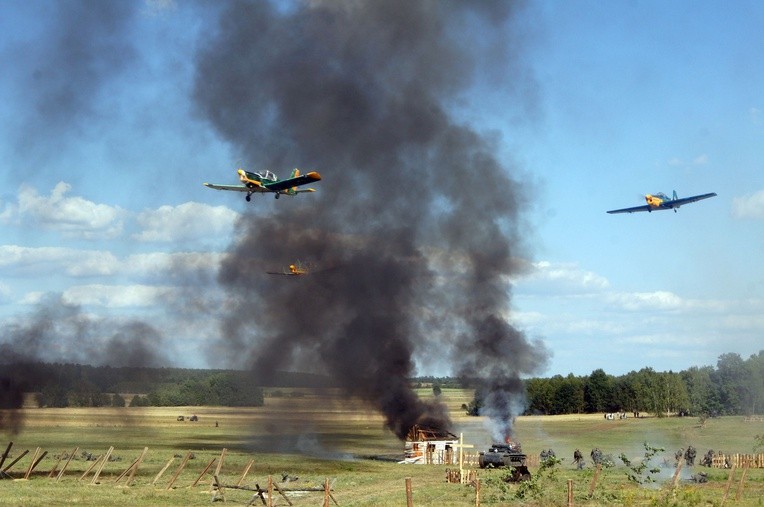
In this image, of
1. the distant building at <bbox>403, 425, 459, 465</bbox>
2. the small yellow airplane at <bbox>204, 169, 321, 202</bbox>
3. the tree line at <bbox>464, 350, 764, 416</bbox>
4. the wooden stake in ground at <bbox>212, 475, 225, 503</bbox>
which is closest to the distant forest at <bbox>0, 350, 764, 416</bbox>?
the tree line at <bbox>464, 350, 764, 416</bbox>

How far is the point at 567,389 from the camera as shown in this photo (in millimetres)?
191750

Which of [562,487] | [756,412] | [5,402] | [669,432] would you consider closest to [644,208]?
[562,487]

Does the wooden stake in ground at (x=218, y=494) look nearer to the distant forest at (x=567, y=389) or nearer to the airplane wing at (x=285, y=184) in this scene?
the airplane wing at (x=285, y=184)

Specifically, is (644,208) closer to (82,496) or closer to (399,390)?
(399,390)

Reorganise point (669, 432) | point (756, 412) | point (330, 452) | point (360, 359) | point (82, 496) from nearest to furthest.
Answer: point (82, 496) < point (330, 452) < point (360, 359) < point (669, 432) < point (756, 412)

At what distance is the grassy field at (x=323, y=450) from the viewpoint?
59.8 m

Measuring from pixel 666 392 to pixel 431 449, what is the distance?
323 ft

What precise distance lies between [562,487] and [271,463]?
34.7 meters

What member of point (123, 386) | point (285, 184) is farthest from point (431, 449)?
point (123, 386)

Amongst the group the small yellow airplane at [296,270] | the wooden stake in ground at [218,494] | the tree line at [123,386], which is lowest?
the wooden stake in ground at [218,494]

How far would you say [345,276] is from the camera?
403ft

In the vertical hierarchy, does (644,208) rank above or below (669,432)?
→ above

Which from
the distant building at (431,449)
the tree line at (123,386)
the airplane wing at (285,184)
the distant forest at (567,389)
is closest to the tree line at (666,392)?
the distant forest at (567,389)

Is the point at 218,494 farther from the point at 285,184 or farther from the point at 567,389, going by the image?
the point at 567,389
